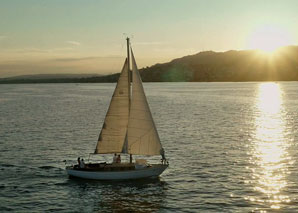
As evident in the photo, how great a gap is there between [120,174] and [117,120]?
563 centimetres

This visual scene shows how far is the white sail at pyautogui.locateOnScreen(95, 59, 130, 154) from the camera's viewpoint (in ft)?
135

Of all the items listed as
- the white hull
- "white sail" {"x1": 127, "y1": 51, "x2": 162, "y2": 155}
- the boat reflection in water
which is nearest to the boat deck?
the white hull

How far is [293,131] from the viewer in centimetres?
7944

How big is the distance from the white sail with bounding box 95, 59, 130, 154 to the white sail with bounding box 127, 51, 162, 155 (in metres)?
1.02

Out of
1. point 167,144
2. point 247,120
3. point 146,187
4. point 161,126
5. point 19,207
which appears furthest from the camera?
point 247,120

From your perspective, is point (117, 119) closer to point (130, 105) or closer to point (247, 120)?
point (130, 105)

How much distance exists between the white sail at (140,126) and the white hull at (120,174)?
6.38ft

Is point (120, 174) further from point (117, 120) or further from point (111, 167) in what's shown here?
point (117, 120)

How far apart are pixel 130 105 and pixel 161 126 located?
148ft

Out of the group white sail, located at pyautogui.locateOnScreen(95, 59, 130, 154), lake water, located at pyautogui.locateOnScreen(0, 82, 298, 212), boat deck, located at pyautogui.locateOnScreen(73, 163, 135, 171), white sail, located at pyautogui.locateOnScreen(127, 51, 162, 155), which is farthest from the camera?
boat deck, located at pyautogui.locateOnScreen(73, 163, 135, 171)

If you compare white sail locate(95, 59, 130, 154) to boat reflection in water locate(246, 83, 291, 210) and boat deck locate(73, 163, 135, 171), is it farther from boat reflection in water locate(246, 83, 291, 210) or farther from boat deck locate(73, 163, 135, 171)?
boat reflection in water locate(246, 83, 291, 210)

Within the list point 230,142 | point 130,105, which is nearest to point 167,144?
point 230,142

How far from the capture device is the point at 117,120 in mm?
42438

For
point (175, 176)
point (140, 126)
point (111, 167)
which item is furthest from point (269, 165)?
point (111, 167)
